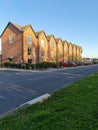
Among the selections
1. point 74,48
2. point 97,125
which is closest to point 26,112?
point 97,125

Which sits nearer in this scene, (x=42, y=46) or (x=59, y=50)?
(x=42, y=46)

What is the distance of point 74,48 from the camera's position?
10106cm

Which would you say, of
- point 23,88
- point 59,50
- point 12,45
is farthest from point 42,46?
point 23,88

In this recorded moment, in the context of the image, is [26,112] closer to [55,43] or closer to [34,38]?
[34,38]

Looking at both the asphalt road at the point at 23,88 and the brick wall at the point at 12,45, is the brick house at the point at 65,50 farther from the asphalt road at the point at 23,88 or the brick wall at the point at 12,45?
the asphalt road at the point at 23,88

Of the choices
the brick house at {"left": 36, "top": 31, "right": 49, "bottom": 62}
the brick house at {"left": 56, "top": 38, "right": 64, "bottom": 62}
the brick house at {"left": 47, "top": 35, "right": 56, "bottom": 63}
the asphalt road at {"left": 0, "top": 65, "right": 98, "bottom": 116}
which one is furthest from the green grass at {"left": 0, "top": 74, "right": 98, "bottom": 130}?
the brick house at {"left": 56, "top": 38, "right": 64, "bottom": 62}

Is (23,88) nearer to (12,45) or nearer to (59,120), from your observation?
(59,120)

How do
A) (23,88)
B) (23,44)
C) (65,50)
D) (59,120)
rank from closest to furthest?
(59,120)
(23,88)
(23,44)
(65,50)

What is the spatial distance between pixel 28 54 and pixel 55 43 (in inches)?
755

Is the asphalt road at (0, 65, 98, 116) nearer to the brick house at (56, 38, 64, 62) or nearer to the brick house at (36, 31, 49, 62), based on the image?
the brick house at (36, 31, 49, 62)

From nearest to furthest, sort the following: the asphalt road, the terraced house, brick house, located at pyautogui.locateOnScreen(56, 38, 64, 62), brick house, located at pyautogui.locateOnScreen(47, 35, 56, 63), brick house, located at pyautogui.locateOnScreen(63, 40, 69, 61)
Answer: the asphalt road
the terraced house
brick house, located at pyautogui.locateOnScreen(47, 35, 56, 63)
brick house, located at pyautogui.locateOnScreen(56, 38, 64, 62)
brick house, located at pyautogui.locateOnScreen(63, 40, 69, 61)

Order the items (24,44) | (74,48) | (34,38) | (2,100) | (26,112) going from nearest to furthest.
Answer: (26,112), (2,100), (24,44), (34,38), (74,48)

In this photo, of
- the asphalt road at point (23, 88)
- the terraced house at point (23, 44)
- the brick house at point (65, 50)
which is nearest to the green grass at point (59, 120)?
the asphalt road at point (23, 88)

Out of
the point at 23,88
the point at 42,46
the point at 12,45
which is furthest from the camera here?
the point at 42,46
